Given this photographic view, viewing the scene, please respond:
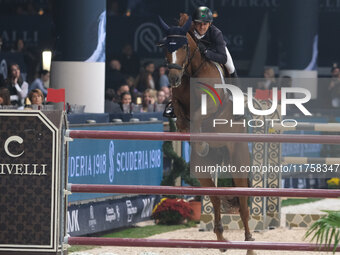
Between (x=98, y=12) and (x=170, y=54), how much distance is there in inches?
270

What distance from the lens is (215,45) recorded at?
36.4 ft

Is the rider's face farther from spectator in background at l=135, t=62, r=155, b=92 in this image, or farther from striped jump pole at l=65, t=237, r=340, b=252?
spectator in background at l=135, t=62, r=155, b=92

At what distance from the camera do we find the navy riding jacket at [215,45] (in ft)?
35.8

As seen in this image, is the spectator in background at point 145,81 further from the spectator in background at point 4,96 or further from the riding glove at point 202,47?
the riding glove at point 202,47

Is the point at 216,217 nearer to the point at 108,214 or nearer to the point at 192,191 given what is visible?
the point at 192,191

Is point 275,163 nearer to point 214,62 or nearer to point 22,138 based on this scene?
point 214,62

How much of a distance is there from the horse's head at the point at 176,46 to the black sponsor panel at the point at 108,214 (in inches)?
137

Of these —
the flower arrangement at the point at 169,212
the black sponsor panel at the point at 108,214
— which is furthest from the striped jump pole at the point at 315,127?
the black sponsor panel at the point at 108,214

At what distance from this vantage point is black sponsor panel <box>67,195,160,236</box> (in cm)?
1325

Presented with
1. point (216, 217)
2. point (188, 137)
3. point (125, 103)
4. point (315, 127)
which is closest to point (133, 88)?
point (125, 103)

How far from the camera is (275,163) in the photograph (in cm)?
1525

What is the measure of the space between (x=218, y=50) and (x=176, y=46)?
0.95 m

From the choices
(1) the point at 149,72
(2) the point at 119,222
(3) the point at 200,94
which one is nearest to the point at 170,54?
(3) the point at 200,94

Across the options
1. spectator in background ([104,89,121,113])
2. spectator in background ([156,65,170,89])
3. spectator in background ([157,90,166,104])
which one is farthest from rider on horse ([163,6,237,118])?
spectator in background ([156,65,170,89])
